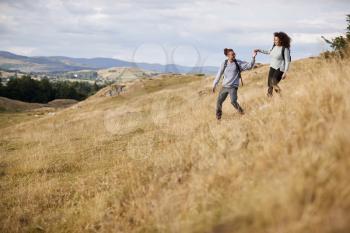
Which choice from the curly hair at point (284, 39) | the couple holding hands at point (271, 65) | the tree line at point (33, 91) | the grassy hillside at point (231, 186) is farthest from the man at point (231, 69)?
the tree line at point (33, 91)

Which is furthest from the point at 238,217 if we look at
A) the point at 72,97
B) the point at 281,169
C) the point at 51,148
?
the point at 72,97

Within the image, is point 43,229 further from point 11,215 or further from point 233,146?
point 233,146

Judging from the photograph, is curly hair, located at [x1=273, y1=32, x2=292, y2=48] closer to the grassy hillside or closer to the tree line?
the grassy hillside

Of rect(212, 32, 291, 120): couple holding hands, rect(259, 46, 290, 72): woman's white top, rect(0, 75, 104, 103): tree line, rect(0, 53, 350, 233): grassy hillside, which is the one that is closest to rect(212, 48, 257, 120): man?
rect(212, 32, 291, 120): couple holding hands

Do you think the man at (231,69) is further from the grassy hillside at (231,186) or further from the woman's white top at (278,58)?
the grassy hillside at (231,186)

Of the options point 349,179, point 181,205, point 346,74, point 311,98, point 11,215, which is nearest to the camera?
point 349,179

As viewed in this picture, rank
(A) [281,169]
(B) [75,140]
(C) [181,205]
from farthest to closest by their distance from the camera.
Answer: (B) [75,140] < (C) [181,205] < (A) [281,169]

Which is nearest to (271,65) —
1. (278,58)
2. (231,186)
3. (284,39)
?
(278,58)

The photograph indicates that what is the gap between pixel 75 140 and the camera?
19891 mm

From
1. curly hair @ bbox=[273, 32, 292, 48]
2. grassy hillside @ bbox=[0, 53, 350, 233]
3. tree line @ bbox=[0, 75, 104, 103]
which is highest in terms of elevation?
curly hair @ bbox=[273, 32, 292, 48]

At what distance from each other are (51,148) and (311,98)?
13825 mm

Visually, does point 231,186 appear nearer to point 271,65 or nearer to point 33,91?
point 271,65

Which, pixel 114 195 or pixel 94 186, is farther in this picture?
pixel 94 186

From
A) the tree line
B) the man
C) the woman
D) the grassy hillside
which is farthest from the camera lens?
the tree line
